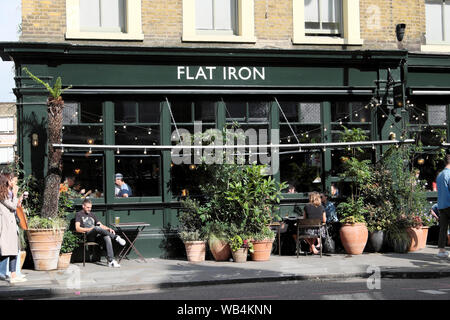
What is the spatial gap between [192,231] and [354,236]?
3.67m

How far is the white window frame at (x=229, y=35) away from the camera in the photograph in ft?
46.3

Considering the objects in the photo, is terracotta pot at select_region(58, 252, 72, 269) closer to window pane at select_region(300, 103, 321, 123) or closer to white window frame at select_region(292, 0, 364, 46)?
window pane at select_region(300, 103, 321, 123)

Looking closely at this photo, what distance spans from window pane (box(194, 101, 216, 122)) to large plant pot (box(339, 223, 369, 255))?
159 inches

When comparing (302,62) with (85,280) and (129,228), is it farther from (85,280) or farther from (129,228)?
(85,280)

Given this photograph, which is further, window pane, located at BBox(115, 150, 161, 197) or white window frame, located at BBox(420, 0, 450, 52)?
white window frame, located at BBox(420, 0, 450, 52)

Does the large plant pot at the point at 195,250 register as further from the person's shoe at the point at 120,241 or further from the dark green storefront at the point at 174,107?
the person's shoe at the point at 120,241

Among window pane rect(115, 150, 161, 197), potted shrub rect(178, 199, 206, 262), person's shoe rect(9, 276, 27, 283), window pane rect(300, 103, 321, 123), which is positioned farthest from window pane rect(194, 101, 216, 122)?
person's shoe rect(9, 276, 27, 283)

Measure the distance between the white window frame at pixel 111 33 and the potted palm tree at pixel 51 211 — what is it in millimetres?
1571

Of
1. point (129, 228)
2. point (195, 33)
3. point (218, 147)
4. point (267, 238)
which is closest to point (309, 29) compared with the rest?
point (195, 33)

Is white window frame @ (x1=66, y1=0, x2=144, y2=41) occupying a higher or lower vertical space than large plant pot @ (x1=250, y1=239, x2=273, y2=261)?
higher

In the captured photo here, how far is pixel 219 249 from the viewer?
1296 centimetres

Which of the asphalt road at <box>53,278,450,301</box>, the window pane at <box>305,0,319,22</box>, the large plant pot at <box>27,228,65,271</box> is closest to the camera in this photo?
the asphalt road at <box>53,278,450,301</box>

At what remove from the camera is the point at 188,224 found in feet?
44.3

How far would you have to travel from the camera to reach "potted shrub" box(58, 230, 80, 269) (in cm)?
1230
